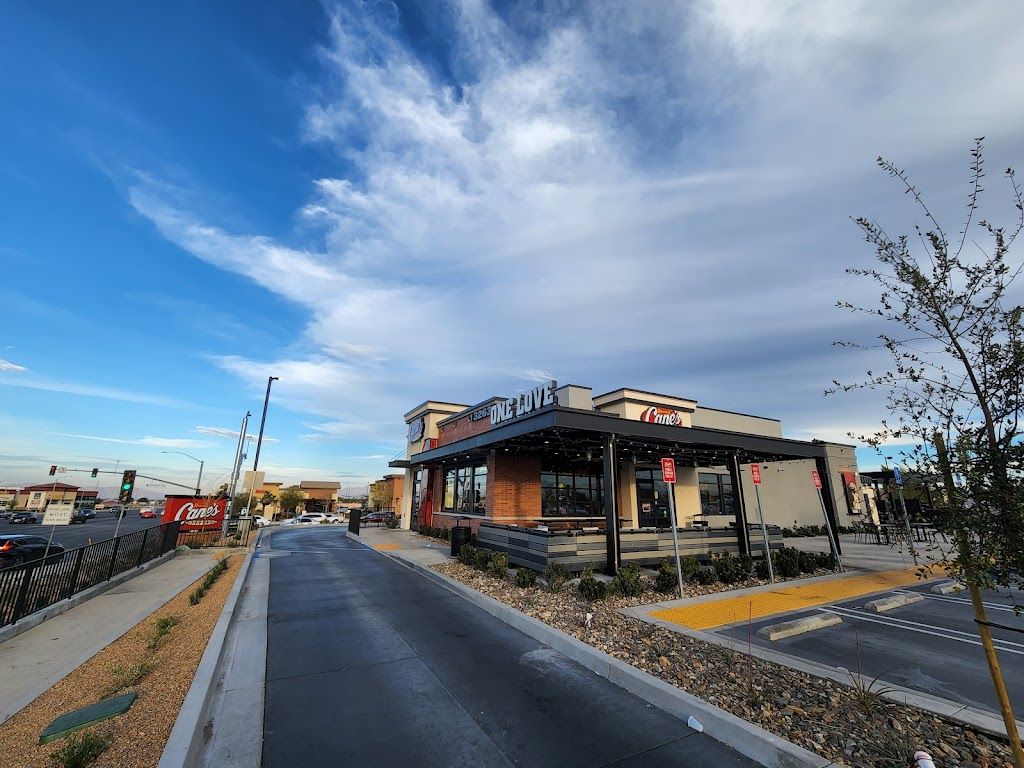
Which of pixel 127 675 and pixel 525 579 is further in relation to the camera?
pixel 525 579

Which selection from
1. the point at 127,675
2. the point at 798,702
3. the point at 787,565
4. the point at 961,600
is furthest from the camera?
the point at 787,565

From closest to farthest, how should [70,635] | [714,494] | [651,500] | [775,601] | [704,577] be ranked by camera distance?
[70,635], [775,601], [704,577], [651,500], [714,494]

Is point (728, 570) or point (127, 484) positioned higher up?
point (127, 484)

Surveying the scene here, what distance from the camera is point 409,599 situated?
10.3 metres

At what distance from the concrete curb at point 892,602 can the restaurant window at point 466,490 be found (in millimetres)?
15017

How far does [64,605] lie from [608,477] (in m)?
13.2

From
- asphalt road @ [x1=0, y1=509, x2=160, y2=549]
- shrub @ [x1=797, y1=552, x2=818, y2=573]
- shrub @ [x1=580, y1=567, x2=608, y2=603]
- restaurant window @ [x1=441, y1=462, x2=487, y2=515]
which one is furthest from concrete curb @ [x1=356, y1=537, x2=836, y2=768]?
asphalt road @ [x1=0, y1=509, x2=160, y2=549]

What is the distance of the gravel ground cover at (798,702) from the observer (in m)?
3.93

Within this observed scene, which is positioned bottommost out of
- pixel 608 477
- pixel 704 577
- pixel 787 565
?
pixel 704 577

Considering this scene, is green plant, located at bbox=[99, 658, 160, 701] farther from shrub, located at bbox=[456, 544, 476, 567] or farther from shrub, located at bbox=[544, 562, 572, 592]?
shrub, located at bbox=[456, 544, 476, 567]

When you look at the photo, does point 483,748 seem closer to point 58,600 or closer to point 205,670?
point 205,670

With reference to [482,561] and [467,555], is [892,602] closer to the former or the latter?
[482,561]

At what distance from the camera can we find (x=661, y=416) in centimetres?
2198

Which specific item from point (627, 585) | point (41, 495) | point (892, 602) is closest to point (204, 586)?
point (627, 585)
